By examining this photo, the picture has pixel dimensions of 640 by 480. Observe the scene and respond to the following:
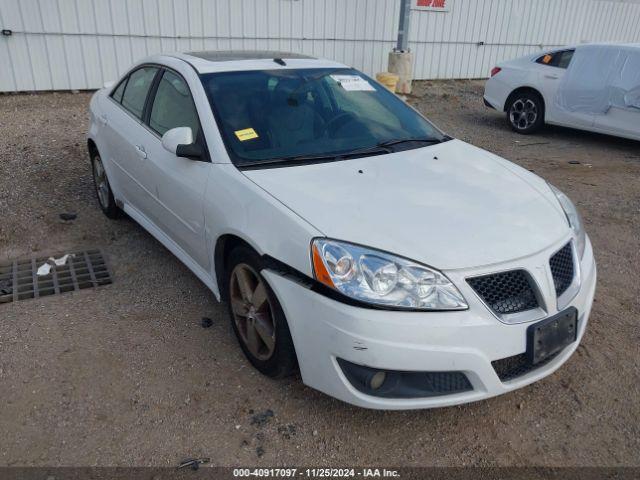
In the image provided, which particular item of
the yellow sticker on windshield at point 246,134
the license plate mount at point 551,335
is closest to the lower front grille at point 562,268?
the license plate mount at point 551,335

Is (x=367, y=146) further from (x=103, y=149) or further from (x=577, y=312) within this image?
(x=103, y=149)

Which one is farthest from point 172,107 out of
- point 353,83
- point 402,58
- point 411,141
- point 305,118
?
point 402,58

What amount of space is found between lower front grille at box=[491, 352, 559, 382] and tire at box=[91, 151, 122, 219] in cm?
364

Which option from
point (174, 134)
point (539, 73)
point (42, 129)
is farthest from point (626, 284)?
point (42, 129)

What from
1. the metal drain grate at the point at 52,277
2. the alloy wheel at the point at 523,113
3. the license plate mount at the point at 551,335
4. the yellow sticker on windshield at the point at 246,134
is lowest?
the metal drain grate at the point at 52,277

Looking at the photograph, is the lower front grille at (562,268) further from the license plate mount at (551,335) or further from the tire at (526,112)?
the tire at (526,112)

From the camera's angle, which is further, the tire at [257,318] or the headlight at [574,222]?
the headlight at [574,222]

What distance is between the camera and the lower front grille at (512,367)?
2.42 metres

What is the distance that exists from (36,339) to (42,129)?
5367 millimetres

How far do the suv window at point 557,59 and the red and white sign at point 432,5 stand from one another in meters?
4.56

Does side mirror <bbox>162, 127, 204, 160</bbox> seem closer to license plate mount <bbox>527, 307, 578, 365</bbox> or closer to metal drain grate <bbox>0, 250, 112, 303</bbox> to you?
metal drain grate <bbox>0, 250, 112, 303</bbox>

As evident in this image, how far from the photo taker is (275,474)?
241 cm

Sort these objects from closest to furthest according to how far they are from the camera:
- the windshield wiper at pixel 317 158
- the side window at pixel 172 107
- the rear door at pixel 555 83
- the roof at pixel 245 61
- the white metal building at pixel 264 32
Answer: the windshield wiper at pixel 317 158
the side window at pixel 172 107
the roof at pixel 245 61
the rear door at pixel 555 83
the white metal building at pixel 264 32

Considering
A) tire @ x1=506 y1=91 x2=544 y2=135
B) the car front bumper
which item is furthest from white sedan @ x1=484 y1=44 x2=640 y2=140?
the car front bumper
